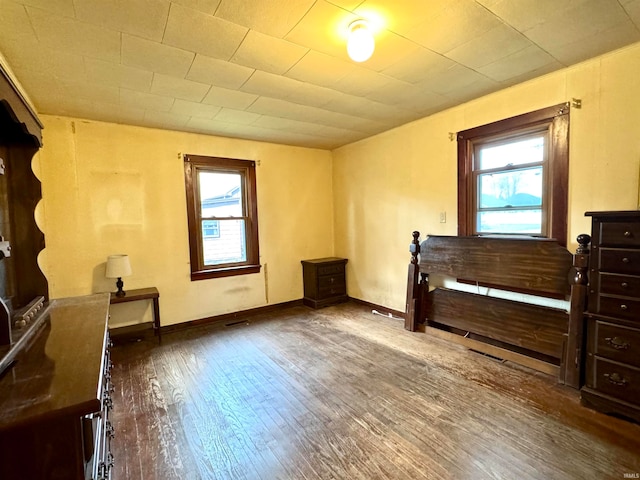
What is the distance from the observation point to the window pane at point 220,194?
4.19m

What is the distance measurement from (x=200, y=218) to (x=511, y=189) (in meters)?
3.64

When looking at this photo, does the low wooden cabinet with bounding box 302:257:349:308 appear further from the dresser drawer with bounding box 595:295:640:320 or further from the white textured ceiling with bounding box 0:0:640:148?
the dresser drawer with bounding box 595:295:640:320

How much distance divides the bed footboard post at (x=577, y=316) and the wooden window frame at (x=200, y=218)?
360cm

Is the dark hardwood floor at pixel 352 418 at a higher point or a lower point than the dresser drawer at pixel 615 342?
lower

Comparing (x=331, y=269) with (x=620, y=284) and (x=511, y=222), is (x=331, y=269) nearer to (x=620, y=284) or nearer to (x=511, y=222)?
(x=511, y=222)

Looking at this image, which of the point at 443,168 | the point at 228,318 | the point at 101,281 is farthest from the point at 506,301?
the point at 101,281

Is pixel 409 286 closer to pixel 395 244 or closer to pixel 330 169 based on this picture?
pixel 395 244

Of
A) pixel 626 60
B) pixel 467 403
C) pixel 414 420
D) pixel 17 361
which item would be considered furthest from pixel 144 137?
pixel 626 60

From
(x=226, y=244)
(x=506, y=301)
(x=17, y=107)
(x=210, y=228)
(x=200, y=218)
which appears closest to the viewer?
(x=17, y=107)

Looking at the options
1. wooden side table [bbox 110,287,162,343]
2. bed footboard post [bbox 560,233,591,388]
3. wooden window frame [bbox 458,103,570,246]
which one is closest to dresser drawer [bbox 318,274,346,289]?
wooden side table [bbox 110,287,162,343]

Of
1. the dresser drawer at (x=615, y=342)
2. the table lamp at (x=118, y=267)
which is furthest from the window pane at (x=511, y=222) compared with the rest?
the table lamp at (x=118, y=267)

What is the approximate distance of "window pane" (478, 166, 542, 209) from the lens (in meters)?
2.87

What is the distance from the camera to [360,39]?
1904 millimetres

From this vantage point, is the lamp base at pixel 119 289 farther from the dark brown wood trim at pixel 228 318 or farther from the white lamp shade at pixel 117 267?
the dark brown wood trim at pixel 228 318
